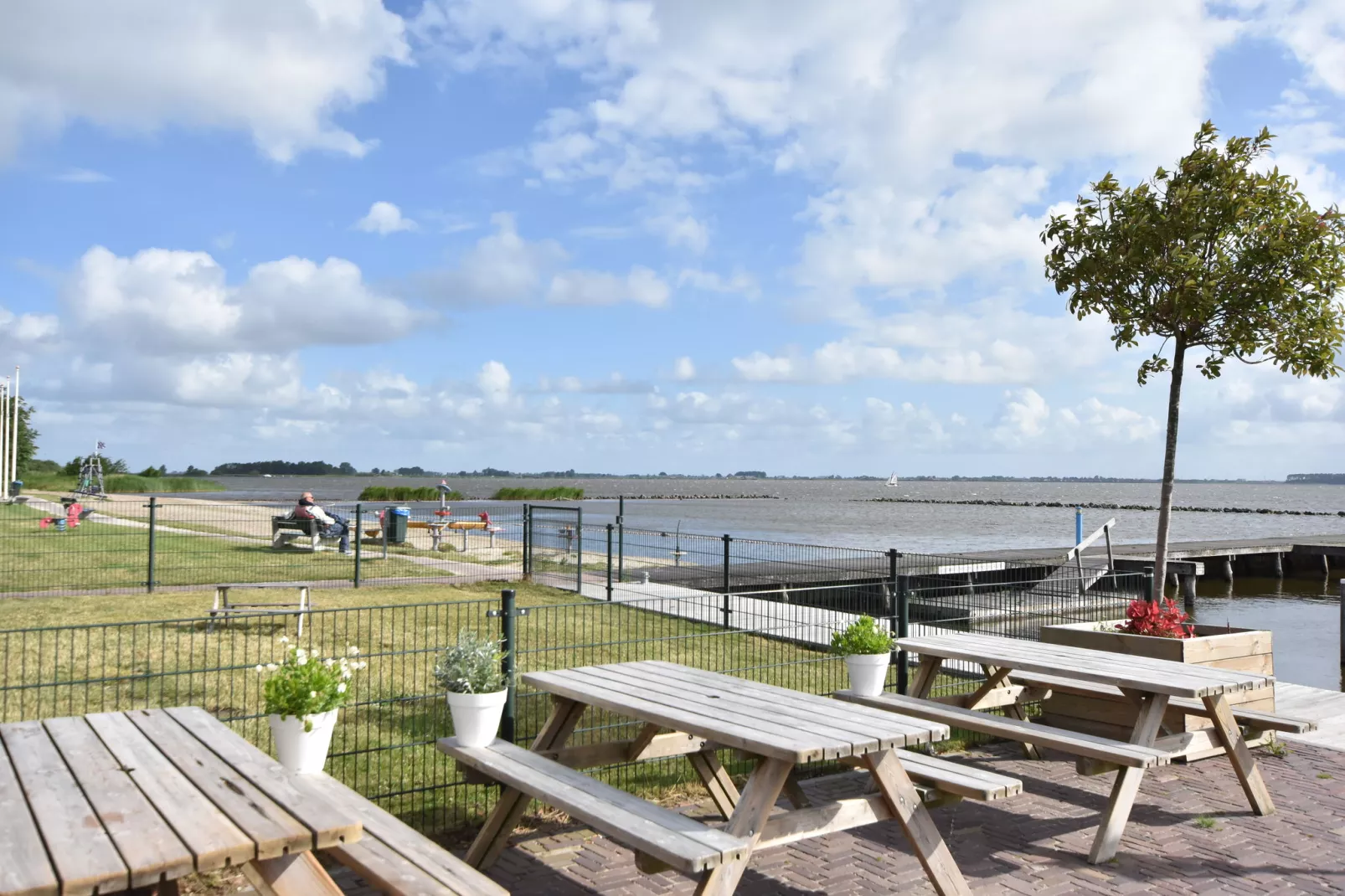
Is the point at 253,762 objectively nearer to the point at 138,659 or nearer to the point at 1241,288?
the point at 138,659

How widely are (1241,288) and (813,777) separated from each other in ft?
18.7

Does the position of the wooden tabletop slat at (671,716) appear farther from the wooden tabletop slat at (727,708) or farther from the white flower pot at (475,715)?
the white flower pot at (475,715)

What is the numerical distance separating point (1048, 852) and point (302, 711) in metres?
4.03

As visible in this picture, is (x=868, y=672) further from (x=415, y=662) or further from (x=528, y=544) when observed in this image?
(x=528, y=544)

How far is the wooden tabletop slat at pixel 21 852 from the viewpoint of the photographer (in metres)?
2.61

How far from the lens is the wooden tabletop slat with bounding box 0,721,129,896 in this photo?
2.68 m

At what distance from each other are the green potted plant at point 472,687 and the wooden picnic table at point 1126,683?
2710mm

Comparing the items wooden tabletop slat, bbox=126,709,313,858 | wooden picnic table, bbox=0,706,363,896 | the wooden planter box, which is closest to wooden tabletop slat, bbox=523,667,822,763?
wooden picnic table, bbox=0,706,363,896

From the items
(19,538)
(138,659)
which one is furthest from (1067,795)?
(19,538)

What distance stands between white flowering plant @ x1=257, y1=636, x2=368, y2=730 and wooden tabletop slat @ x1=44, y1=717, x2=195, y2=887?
27.8 inches

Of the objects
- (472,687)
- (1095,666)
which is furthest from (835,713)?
(1095,666)

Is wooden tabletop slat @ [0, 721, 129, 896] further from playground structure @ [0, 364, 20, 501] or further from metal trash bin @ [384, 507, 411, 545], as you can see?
playground structure @ [0, 364, 20, 501]

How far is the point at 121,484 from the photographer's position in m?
52.9

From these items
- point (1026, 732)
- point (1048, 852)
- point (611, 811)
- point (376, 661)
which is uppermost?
point (611, 811)
